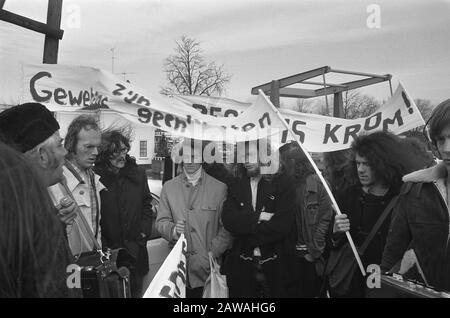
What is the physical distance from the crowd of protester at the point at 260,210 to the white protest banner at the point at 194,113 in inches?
5.7

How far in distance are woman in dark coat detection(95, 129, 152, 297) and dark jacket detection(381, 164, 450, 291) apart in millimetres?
1426

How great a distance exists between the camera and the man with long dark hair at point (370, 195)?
85.0 inches

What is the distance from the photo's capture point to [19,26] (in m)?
2.16

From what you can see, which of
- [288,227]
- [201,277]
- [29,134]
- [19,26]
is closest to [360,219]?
[288,227]

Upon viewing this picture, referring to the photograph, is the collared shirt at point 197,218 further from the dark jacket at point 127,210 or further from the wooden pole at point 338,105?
the wooden pole at point 338,105

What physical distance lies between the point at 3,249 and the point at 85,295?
0.95 meters

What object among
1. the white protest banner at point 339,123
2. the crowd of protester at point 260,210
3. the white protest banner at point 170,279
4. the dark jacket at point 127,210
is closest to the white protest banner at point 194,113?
the white protest banner at point 339,123

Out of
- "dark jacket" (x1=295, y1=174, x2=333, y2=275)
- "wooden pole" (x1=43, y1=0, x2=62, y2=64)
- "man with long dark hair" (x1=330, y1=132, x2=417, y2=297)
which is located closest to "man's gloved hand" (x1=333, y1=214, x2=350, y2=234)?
"man with long dark hair" (x1=330, y1=132, x2=417, y2=297)

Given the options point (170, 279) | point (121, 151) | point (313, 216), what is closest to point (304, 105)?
point (313, 216)

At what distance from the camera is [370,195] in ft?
7.42

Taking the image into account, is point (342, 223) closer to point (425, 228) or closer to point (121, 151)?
point (425, 228)

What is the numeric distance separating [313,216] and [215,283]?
3.11ft

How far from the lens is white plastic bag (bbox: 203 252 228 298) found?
2.25 meters

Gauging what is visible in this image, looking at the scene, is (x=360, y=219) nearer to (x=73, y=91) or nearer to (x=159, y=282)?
(x=159, y=282)
